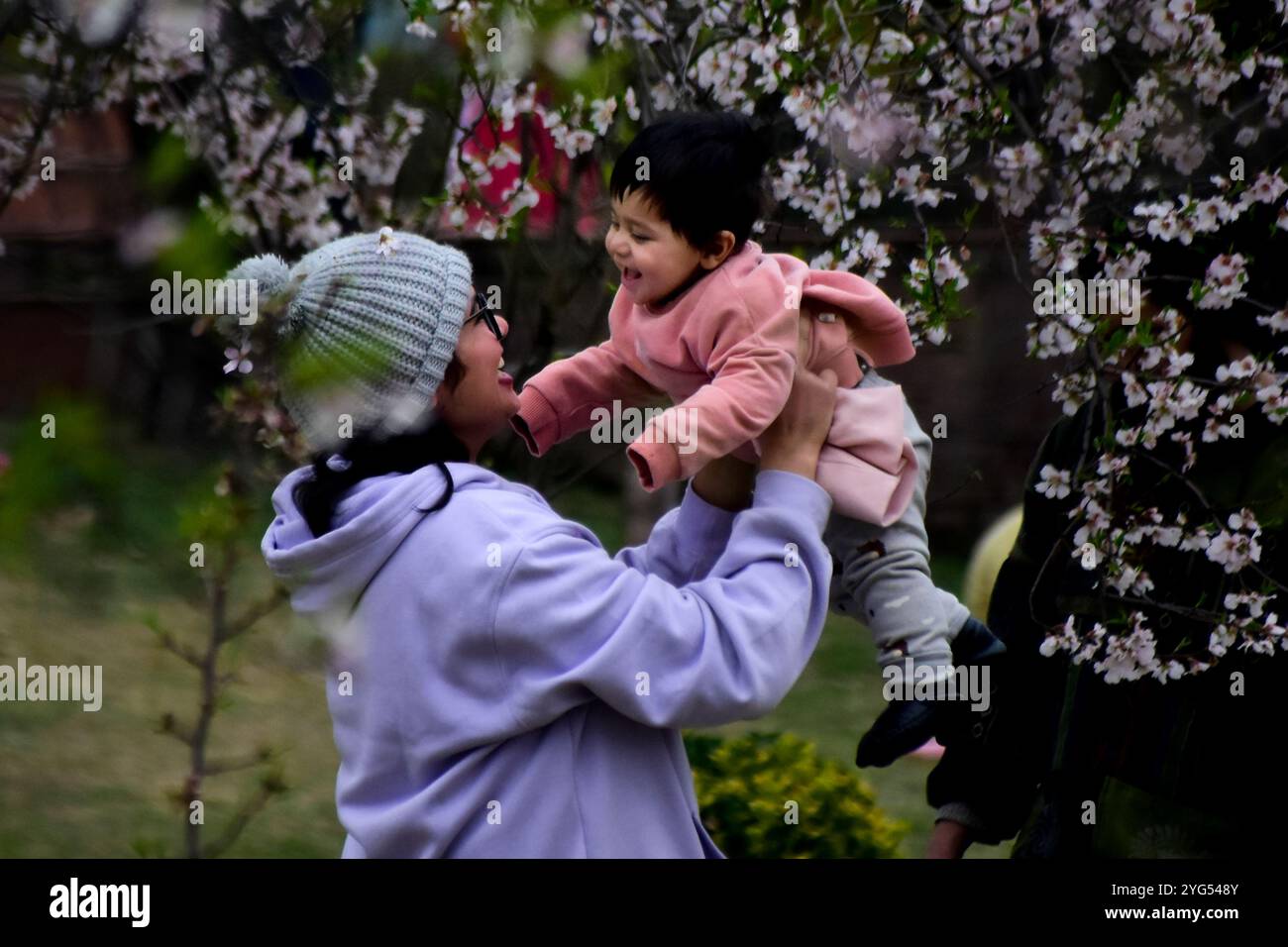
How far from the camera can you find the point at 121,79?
3.30m

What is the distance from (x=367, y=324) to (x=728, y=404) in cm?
48

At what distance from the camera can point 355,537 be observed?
2012 mm

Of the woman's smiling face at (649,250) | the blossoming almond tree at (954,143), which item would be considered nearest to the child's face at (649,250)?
the woman's smiling face at (649,250)

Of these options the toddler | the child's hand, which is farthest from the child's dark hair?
the child's hand

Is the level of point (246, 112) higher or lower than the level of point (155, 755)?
higher

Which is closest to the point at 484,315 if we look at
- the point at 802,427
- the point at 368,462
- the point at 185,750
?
the point at 368,462

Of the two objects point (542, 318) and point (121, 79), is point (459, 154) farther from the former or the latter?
point (121, 79)

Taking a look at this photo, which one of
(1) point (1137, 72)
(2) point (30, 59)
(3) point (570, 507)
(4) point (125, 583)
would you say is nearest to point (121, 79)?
(2) point (30, 59)

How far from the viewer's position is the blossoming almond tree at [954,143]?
2.73 meters

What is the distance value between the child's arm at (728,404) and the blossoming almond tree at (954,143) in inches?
24.3

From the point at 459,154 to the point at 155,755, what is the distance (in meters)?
4.08

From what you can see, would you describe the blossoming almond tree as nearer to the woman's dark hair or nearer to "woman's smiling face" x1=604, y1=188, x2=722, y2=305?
the woman's dark hair

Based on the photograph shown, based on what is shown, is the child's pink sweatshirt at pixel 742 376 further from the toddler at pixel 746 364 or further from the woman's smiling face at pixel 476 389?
the woman's smiling face at pixel 476 389

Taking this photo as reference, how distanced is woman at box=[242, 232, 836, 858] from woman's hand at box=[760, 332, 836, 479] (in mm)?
55
